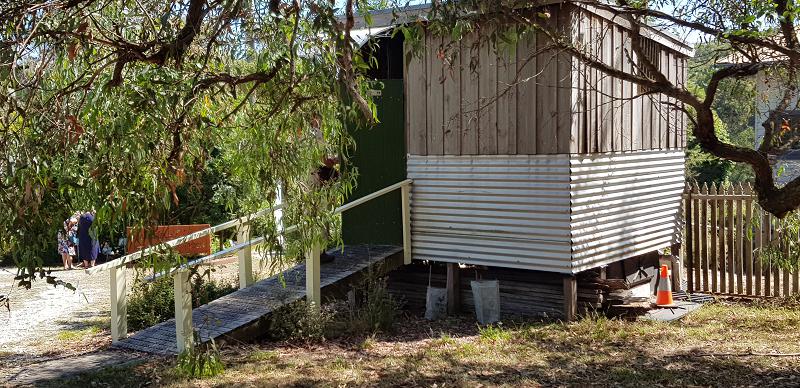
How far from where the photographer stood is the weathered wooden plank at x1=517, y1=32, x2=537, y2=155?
992 centimetres

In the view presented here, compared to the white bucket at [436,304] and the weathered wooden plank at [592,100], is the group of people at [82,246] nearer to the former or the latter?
the white bucket at [436,304]

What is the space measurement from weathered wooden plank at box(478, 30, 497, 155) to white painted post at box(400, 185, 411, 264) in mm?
1202

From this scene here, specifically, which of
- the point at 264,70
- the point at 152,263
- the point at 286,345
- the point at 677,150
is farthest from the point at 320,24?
the point at 677,150

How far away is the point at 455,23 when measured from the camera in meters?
7.46

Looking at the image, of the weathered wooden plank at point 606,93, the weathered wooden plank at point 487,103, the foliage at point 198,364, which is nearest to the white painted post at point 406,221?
the weathered wooden plank at point 487,103

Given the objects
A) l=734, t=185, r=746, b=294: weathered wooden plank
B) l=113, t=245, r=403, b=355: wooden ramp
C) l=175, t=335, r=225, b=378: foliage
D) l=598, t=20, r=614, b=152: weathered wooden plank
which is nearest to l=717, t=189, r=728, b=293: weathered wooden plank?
l=734, t=185, r=746, b=294: weathered wooden plank

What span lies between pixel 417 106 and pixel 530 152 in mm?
1779

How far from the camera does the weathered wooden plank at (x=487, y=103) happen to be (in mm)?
10266

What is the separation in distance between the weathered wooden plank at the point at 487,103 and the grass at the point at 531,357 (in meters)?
2.28

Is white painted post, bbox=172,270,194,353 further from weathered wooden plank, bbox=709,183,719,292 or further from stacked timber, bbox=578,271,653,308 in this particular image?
weathered wooden plank, bbox=709,183,719,292

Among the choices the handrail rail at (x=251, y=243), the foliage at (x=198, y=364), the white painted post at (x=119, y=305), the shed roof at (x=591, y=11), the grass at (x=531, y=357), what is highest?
the shed roof at (x=591, y=11)

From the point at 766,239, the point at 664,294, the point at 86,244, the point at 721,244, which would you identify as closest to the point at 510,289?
the point at 664,294

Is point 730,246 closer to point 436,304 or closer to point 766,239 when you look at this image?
point 766,239

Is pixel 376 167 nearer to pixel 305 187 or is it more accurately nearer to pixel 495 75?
pixel 495 75
